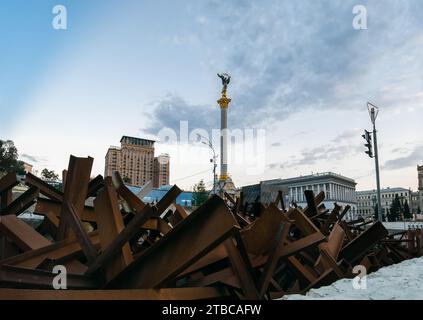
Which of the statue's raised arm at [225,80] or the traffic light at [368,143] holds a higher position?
the statue's raised arm at [225,80]

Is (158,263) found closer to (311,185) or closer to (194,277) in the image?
(194,277)

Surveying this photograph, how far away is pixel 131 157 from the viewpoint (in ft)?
204

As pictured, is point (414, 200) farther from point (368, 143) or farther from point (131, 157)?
point (368, 143)

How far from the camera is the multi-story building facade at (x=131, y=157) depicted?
5944 cm

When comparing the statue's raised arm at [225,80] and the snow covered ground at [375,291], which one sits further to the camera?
the statue's raised arm at [225,80]

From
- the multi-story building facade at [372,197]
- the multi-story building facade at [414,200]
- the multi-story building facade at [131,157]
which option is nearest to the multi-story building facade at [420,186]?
the multi-story building facade at [414,200]

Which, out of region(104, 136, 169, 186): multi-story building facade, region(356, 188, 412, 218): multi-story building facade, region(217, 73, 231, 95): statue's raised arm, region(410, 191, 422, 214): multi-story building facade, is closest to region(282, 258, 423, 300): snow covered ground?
region(217, 73, 231, 95): statue's raised arm

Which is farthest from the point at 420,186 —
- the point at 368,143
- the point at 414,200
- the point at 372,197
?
the point at 368,143

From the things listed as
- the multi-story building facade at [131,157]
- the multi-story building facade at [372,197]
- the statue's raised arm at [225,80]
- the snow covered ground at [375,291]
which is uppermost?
the statue's raised arm at [225,80]

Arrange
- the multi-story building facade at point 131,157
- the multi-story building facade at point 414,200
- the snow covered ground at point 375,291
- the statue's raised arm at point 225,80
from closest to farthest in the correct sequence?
the snow covered ground at point 375,291
the statue's raised arm at point 225,80
the multi-story building facade at point 131,157
the multi-story building facade at point 414,200

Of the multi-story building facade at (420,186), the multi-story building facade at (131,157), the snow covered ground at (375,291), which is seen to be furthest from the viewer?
the multi-story building facade at (420,186)

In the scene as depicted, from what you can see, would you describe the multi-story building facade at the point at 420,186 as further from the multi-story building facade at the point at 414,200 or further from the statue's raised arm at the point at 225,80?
the statue's raised arm at the point at 225,80

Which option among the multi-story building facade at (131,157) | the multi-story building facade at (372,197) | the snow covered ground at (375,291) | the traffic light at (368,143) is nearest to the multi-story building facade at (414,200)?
the multi-story building facade at (372,197)
